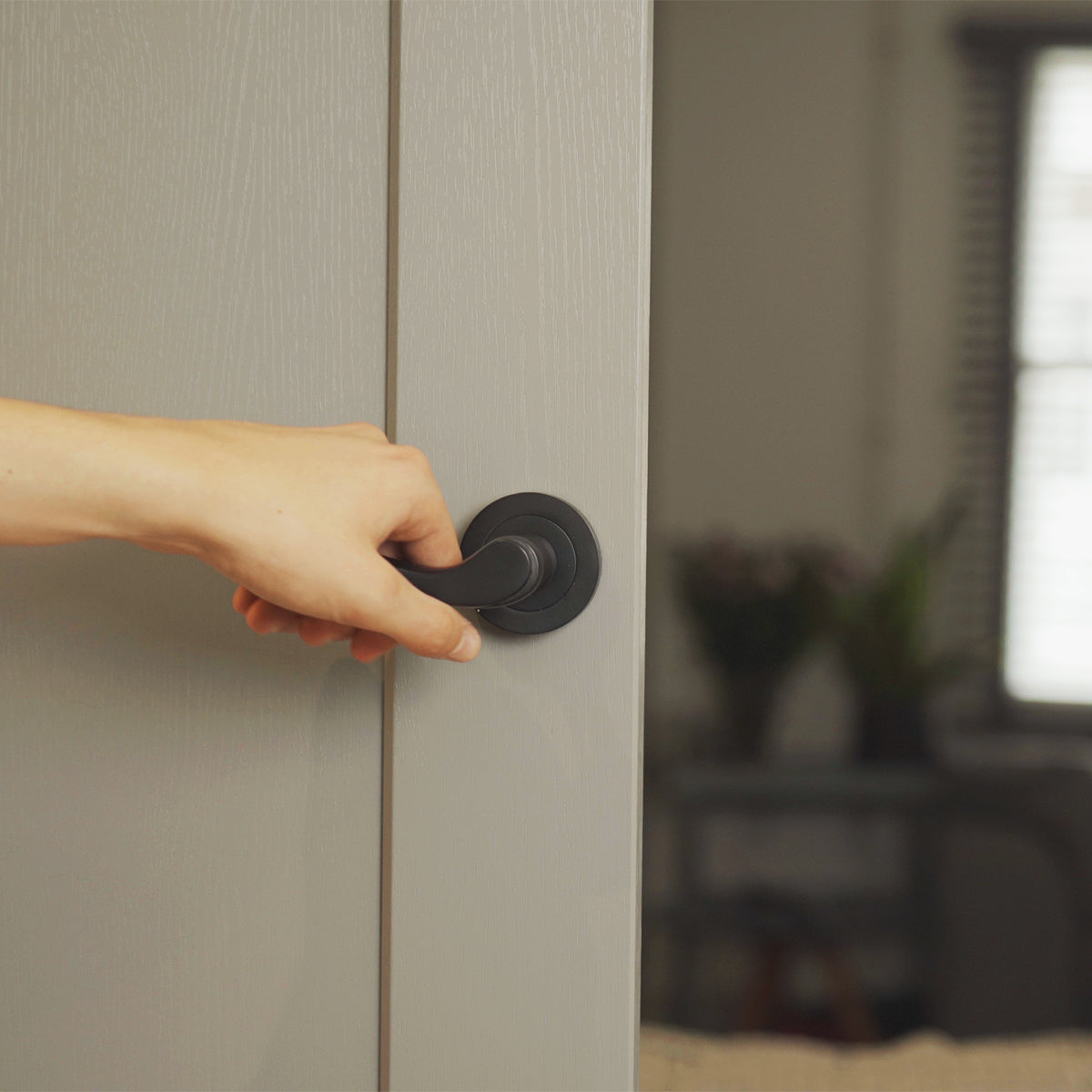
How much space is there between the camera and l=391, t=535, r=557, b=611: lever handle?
1.07ft

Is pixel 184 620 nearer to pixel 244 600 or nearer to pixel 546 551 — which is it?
pixel 244 600

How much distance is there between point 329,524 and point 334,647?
0.31 feet

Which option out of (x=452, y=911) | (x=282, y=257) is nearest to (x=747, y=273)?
(x=282, y=257)

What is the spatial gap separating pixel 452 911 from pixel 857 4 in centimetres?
44

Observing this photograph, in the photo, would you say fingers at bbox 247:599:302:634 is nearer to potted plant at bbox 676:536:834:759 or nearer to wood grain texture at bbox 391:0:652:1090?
wood grain texture at bbox 391:0:652:1090

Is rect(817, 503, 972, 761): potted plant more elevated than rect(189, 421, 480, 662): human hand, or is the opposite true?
rect(189, 421, 480, 662): human hand

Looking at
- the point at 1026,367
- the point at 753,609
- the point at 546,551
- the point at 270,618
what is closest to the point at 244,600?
the point at 270,618

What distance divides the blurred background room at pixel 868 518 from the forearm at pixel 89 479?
0.21m

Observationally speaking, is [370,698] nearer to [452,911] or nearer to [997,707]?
[452,911]

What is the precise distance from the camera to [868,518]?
0.41 meters

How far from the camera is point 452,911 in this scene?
382 mm

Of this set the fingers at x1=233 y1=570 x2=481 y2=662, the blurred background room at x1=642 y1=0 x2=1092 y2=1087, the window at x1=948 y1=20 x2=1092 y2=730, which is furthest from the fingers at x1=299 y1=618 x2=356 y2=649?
the window at x1=948 y1=20 x2=1092 y2=730

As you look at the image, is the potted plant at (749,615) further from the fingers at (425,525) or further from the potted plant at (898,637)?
the fingers at (425,525)

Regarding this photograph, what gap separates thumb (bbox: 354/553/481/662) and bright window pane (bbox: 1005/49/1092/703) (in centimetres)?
26
